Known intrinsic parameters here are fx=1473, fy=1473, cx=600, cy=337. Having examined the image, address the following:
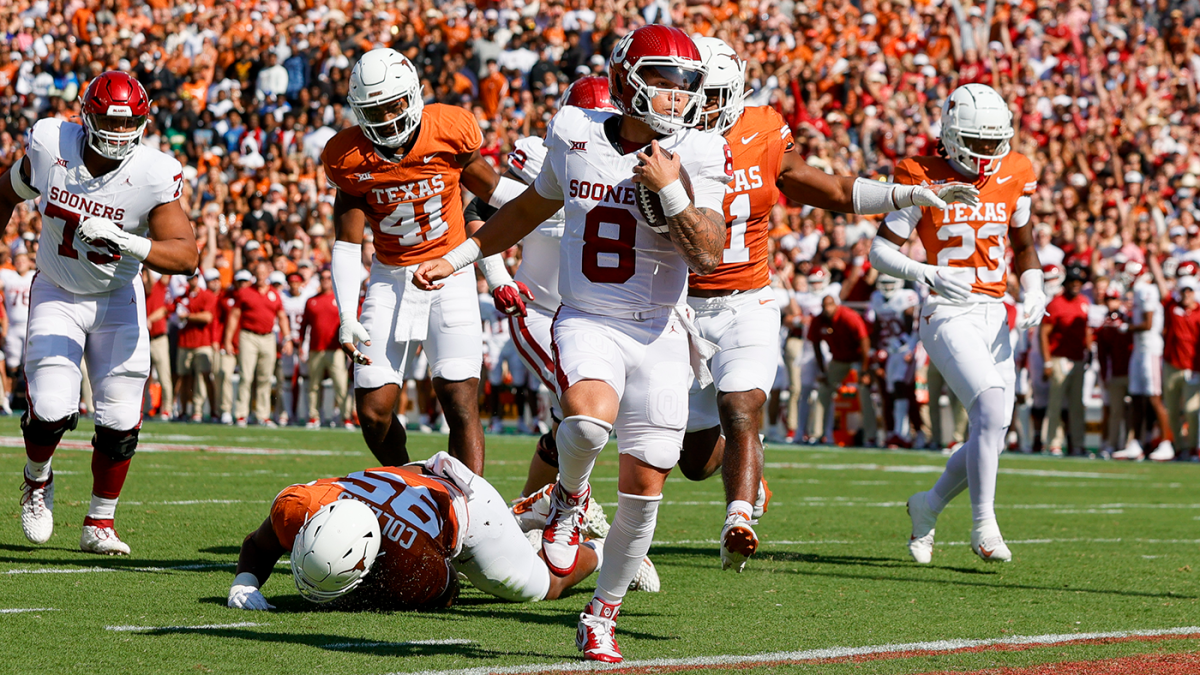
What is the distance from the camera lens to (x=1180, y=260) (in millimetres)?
14445

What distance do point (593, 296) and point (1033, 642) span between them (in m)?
1.76

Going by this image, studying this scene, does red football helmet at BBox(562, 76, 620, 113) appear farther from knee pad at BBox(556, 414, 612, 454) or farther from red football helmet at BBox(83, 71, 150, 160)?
knee pad at BBox(556, 414, 612, 454)

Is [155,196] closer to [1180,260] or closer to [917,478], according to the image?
[917,478]

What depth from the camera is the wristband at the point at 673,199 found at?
3.96 metres

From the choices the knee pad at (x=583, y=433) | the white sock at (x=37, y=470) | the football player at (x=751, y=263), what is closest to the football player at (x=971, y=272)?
the football player at (x=751, y=263)

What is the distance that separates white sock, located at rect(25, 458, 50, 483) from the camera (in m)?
6.13

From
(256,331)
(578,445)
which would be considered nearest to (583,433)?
(578,445)

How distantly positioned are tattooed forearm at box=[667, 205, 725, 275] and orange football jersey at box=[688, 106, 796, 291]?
165 centimetres

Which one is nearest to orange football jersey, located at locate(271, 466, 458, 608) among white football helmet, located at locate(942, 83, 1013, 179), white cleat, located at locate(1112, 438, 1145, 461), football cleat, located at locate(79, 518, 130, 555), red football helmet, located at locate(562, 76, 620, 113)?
football cleat, located at locate(79, 518, 130, 555)

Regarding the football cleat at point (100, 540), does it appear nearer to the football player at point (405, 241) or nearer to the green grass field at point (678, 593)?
the green grass field at point (678, 593)

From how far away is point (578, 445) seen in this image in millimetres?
4316

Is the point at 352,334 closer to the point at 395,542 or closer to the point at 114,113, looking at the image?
the point at 114,113

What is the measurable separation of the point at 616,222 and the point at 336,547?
125 cm

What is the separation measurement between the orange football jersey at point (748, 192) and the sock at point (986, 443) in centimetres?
125
